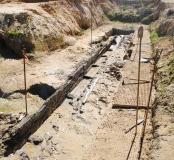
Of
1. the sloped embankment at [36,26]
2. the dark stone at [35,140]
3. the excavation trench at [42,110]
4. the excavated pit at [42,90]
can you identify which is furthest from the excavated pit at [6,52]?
the dark stone at [35,140]

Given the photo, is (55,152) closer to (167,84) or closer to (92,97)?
(92,97)

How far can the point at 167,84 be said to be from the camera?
56.0 ft

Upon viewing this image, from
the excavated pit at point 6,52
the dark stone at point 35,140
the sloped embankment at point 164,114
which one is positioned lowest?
the dark stone at point 35,140

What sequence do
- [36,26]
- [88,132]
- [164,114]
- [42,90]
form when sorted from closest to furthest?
[88,132] < [164,114] < [42,90] < [36,26]

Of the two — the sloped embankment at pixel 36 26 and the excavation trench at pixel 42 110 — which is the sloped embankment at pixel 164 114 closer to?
the excavation trench at pixel 42 110

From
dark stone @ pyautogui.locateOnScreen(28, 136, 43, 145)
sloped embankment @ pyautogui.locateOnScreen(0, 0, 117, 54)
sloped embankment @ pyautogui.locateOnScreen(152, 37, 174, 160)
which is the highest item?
sloped embankment @ pyautogui.locateOnScreen(0, 0, 117, 54)

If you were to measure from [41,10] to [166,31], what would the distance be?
1108 centimetres

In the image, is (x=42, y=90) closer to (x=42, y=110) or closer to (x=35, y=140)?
(x=42, y=110)

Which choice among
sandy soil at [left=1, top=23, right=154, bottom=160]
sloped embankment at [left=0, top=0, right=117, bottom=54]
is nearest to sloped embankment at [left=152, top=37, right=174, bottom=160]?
sandy soil at [left=1, top=23, right=154, bottom=160]

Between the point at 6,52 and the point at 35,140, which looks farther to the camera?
the point at 6,52

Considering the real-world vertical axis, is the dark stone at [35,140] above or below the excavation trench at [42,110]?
below

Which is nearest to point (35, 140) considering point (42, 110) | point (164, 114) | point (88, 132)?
point (42, 110)

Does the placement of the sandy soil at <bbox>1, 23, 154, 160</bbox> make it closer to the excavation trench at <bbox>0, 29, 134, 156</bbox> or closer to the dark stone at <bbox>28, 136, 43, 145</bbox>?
the dark stone at <bbox>28, 136, 43, 145</bbox>

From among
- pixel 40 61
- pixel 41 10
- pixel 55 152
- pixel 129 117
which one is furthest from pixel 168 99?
pixel 41 10
